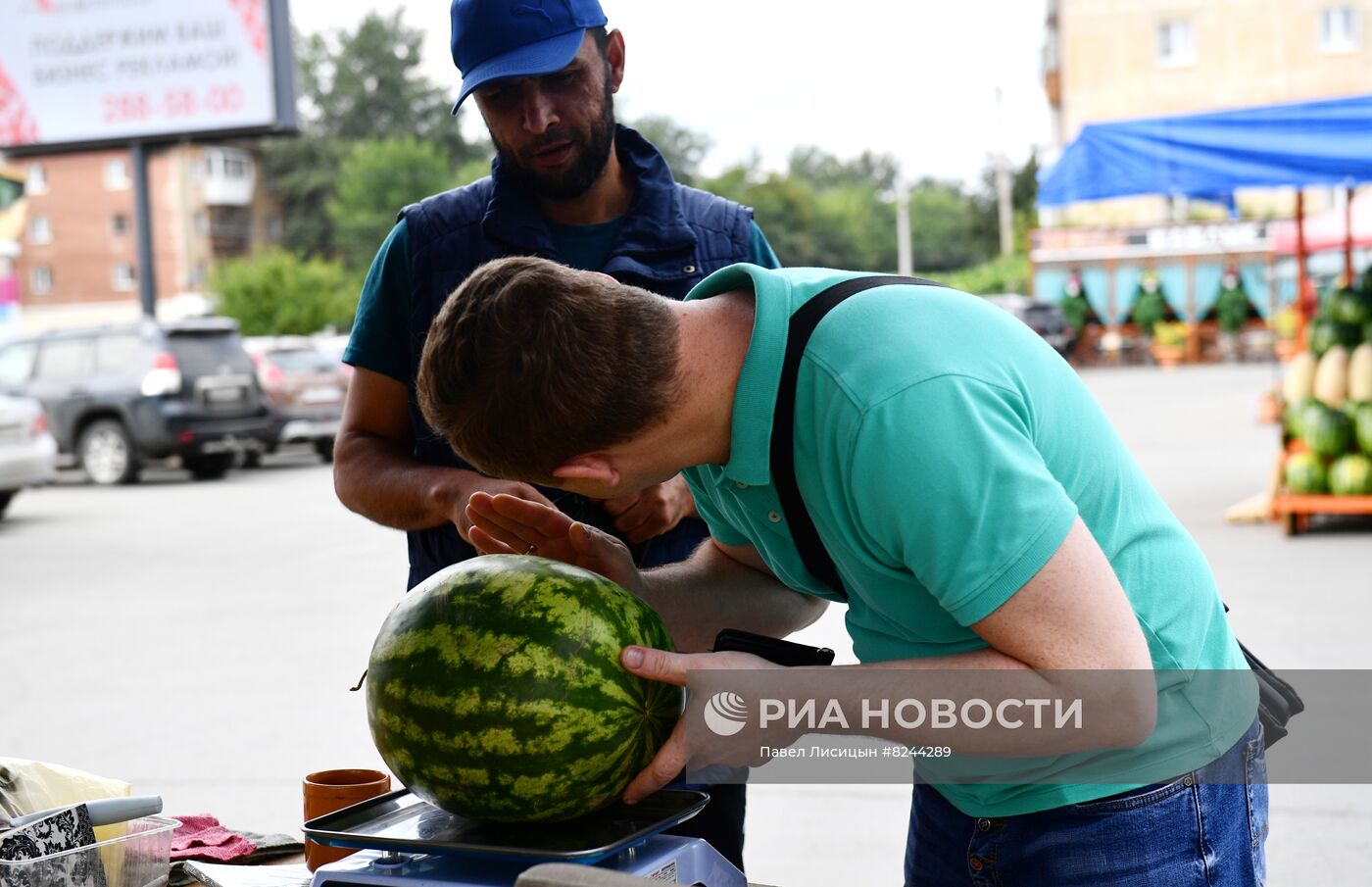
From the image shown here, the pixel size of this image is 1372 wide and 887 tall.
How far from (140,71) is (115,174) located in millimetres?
36707

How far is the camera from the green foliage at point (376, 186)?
202ft

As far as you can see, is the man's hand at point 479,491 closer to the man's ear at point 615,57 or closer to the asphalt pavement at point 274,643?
the man's ear at point 615,57

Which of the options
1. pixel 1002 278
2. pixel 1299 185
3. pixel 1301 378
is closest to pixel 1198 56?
pixel 1002 278

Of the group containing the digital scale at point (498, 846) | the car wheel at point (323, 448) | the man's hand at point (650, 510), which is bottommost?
the car wheel at point (323, 448)

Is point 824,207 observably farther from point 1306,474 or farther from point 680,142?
point 1306,474

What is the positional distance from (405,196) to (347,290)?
13833mm

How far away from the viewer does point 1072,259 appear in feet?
119

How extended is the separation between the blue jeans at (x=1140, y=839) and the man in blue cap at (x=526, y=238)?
33.3 inches

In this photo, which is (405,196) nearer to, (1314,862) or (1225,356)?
(1225,356)

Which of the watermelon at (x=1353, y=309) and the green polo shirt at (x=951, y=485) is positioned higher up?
the green polo shirt at (x=951, y=485)

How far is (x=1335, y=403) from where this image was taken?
10242 millimetres

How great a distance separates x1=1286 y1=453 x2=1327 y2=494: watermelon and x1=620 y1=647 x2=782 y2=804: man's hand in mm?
9823

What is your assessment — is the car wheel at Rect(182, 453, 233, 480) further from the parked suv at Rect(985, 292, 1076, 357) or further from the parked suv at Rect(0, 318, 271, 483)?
the parked suv at Rect(985, 292, 1076, 357)

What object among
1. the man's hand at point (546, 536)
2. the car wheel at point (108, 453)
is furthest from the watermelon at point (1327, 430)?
the car wheel at point (108, 453)
